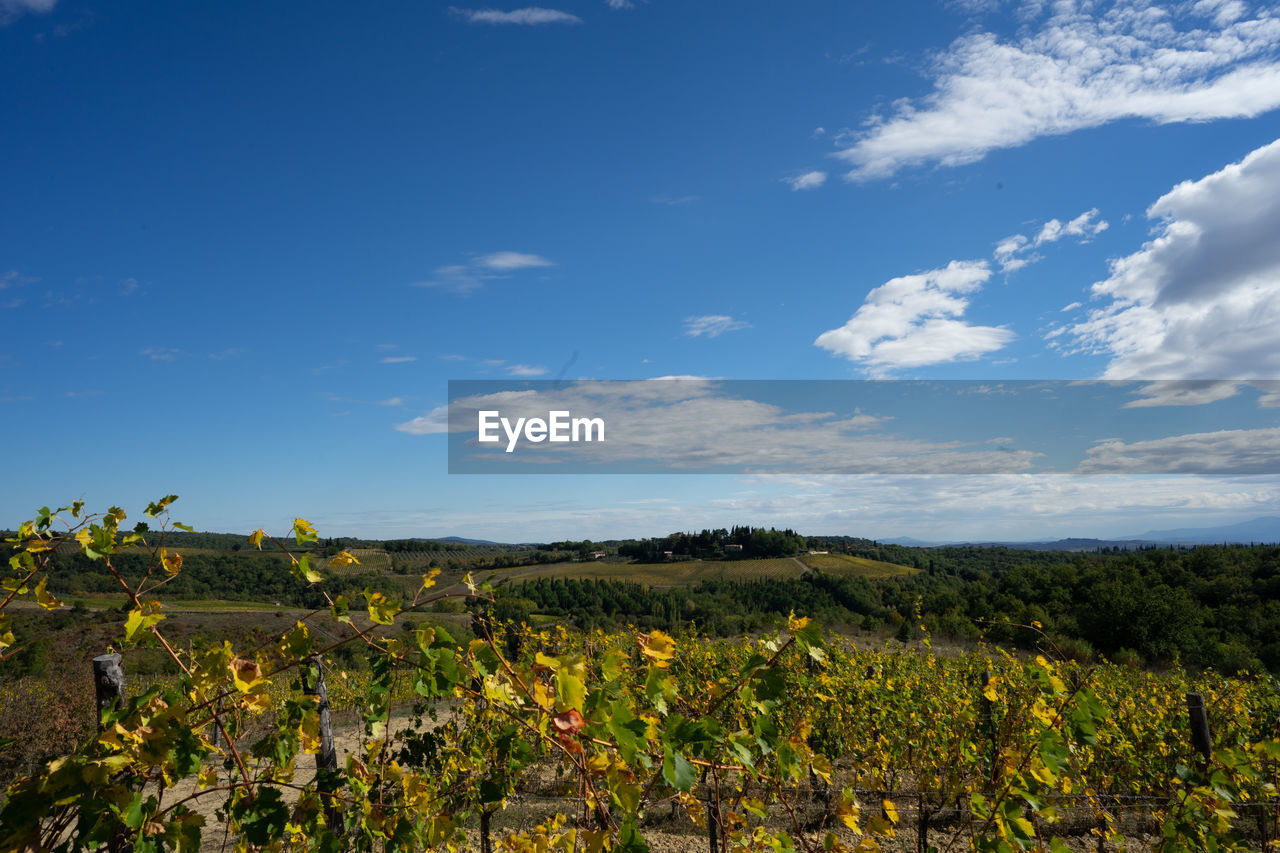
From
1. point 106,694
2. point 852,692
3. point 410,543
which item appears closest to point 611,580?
point 410,543

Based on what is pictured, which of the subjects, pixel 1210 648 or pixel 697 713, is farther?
pixel 1210 648

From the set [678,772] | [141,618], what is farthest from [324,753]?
[678,772]

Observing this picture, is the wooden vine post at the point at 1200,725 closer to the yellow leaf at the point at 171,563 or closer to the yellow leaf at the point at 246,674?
the yellow leaf at the point at 246,674

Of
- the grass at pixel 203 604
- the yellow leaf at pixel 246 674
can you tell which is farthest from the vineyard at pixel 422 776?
the grass at pixel 203 604

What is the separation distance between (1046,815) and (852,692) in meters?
4.61

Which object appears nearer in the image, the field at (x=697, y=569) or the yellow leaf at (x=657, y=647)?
the yellow leaf at (x=657, y=647)

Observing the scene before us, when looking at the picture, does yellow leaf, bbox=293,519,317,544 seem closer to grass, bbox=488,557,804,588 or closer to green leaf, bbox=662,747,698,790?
green leaf, bbox=662,747,698,790

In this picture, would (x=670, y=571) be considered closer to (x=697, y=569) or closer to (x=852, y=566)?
(x=697, y=569)

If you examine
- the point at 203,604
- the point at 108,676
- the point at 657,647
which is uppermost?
the point at 657,647

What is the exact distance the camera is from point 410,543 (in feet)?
171

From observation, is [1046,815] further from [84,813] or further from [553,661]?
[84,813]

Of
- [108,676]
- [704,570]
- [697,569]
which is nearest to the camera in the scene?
[108,676]

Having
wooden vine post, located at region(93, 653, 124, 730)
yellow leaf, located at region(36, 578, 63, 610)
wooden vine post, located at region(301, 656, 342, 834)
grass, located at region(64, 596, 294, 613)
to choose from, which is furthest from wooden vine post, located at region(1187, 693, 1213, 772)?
grass, located at region(64, 596, 294, 613)

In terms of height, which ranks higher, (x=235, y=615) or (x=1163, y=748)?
(x=1163, y=748)
